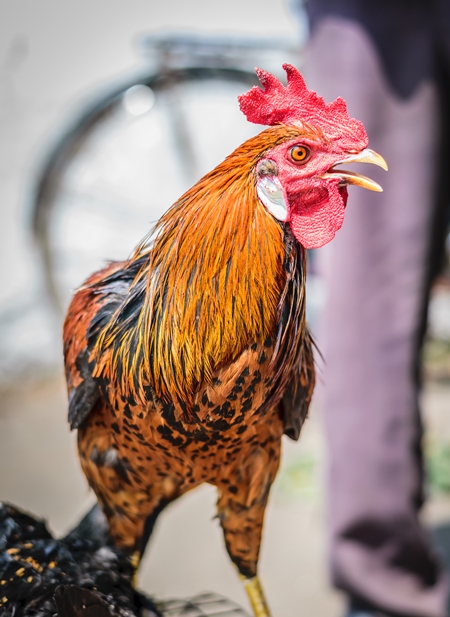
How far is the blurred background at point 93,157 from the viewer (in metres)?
3.13

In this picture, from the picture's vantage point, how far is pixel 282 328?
77cm

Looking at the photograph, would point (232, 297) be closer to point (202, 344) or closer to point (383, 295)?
point (202, 344)

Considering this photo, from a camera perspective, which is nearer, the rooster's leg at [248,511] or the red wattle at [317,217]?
the red wattle at [317,217]

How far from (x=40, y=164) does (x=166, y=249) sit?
114 inches

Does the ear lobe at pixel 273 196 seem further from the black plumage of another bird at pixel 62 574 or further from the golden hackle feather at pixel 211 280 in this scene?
the black plumage of another bird at pixel 62 574

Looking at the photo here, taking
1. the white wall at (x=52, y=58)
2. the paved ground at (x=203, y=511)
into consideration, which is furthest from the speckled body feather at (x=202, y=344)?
the white wall at (x=52, y=58)

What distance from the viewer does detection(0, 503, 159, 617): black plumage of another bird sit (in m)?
0.86

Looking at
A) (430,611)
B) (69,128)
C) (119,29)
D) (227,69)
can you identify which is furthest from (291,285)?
(119,29)

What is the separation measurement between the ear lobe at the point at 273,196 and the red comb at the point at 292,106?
0.27ft

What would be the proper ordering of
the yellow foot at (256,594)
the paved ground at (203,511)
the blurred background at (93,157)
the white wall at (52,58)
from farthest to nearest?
the white wall at (52,58)
the blurred background at (93,157)
the paved ground at (203,511)
the yellow foot at (256,594)

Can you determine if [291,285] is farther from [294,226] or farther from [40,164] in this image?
[40,164]

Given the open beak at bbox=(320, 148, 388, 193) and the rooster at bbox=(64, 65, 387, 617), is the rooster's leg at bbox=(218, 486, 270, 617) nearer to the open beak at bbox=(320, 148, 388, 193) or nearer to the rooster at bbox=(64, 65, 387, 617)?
the rooster at bbox=(64, 65, 387, 617)

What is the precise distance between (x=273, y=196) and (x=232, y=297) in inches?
4.9

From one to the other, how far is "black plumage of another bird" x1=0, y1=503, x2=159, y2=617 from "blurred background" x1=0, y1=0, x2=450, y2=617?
1.81 m
